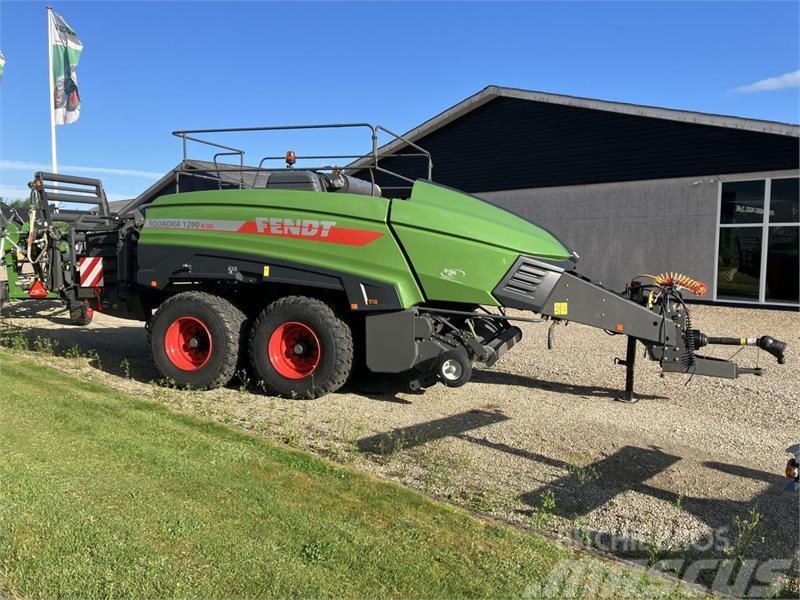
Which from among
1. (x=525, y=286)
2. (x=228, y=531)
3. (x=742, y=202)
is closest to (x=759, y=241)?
(x=742, y=202)

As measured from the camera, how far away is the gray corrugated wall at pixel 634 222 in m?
14.1

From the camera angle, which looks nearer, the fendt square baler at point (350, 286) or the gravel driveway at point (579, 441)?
the gravel driveway at point (579, 441)

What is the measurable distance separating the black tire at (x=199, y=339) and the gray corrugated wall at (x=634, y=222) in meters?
9.32

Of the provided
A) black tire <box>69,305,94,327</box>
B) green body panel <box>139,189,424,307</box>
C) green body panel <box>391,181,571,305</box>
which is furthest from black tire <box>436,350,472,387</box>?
black tire <box>69,305,94,327</box>

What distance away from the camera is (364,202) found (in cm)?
584

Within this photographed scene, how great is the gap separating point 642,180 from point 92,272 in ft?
39.8

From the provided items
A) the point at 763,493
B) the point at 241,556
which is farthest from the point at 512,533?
the point at 763,493

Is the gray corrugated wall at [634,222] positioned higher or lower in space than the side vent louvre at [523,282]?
higher

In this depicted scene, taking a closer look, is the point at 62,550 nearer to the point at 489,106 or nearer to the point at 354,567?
the point at 354,567

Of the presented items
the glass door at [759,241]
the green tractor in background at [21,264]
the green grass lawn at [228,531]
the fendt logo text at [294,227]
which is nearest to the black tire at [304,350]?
the fendt logo text at [294,227]

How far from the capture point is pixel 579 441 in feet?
16.5

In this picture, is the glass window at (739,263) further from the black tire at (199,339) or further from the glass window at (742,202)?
the black tire at (199,339)

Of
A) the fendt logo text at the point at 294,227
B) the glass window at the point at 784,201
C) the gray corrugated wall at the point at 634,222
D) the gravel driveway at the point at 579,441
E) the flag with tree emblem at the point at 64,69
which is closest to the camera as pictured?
the gravel driveway at the point at 579,441

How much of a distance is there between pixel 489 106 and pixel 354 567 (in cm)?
1606
